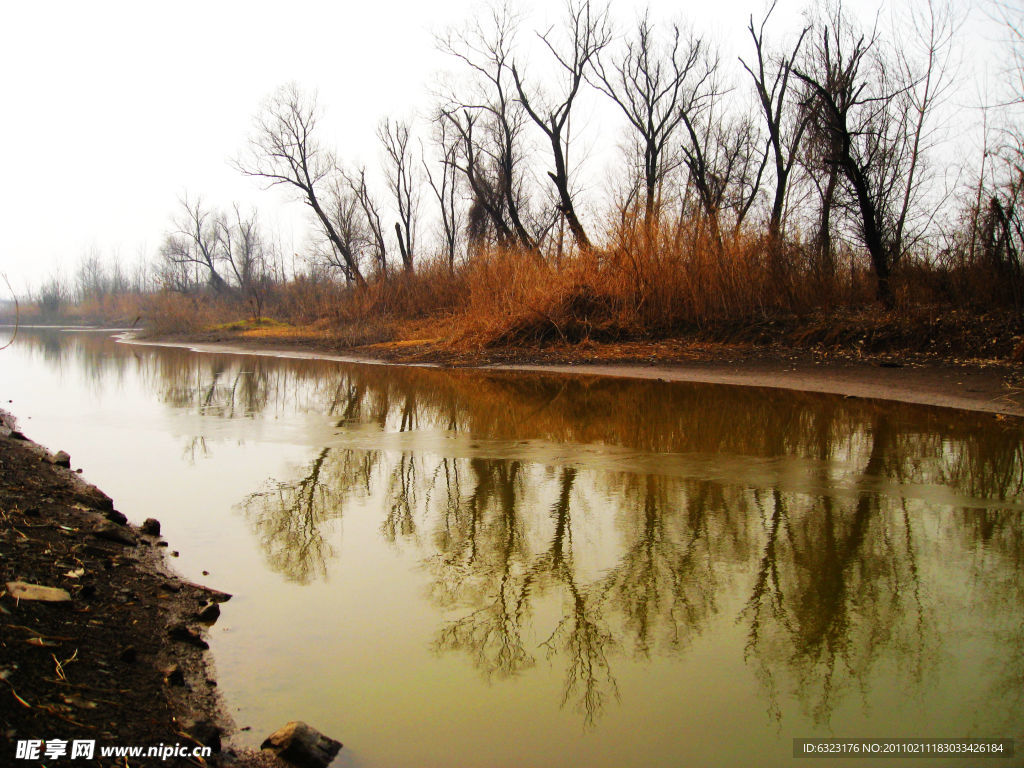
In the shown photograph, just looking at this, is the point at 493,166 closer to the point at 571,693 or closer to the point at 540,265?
the point at 540,265

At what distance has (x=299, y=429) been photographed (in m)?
9.24

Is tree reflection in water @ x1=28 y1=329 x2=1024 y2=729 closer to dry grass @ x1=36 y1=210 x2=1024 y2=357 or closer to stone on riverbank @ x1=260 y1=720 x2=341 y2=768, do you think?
stone on riverbank @ x1=260 y1=720 x2=341 y2=768

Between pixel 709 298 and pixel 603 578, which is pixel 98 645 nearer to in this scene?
pixel 603 578

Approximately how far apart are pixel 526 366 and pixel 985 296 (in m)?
10.4

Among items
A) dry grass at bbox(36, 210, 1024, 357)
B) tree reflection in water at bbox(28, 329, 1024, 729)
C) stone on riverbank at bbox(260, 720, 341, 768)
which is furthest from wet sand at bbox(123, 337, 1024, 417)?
stone on riverbank at bbox(260, 720, 341, 768)

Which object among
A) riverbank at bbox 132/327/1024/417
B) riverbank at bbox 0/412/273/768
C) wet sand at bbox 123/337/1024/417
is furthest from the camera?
riverbank at bbox 132/327/1024/417

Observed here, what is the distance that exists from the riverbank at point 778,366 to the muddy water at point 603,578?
6.94 feet

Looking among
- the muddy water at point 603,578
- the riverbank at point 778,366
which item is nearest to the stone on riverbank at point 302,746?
the muddy water at point 603,578

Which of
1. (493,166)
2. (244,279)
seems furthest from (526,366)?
(244,279)

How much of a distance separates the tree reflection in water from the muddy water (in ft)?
0.07

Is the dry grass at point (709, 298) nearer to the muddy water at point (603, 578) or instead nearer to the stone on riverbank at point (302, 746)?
the muddy water at point (603, 578)

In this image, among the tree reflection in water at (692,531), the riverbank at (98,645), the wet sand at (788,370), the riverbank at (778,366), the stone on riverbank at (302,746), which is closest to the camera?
the riverbank at (98,645)

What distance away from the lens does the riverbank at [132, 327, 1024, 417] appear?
10805 millimetres

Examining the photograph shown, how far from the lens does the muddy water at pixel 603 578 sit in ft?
9.04
